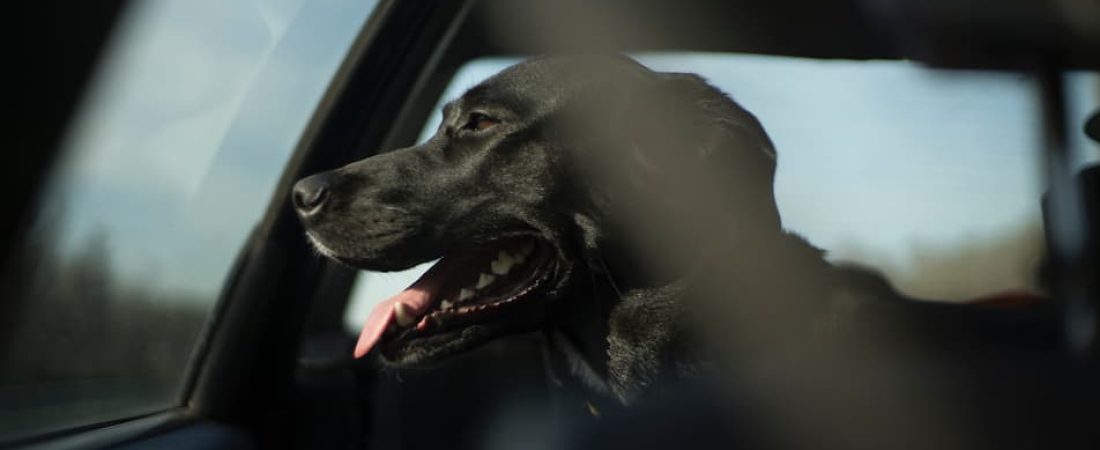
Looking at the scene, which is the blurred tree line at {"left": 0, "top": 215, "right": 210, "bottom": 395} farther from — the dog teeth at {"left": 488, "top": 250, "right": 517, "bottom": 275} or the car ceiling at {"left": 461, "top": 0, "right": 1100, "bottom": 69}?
the car ceiling at {"left": 461, "top": 0, "right": 1100, "bottom": 69}

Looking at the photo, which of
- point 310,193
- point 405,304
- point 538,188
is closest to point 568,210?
point 538,188

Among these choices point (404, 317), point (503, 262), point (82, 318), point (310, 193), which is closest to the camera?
point (82, 318)

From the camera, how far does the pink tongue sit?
287cm

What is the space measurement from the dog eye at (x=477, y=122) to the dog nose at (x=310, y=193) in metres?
0.41

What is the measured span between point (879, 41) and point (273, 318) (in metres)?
1.91

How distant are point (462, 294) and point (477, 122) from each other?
48 cm

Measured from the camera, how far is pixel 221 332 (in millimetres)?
3139

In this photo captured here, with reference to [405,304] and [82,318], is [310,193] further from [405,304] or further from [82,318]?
[82,318]

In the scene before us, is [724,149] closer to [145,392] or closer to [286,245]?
[286,245]

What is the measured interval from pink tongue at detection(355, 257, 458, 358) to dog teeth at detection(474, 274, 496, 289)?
9cm

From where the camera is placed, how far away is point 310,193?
2977mm

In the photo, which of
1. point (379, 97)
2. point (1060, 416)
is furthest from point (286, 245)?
point (1060, 416)

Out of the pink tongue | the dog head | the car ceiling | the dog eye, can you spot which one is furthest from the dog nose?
the car ceiling

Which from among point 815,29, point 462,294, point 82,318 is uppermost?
point 815,29
